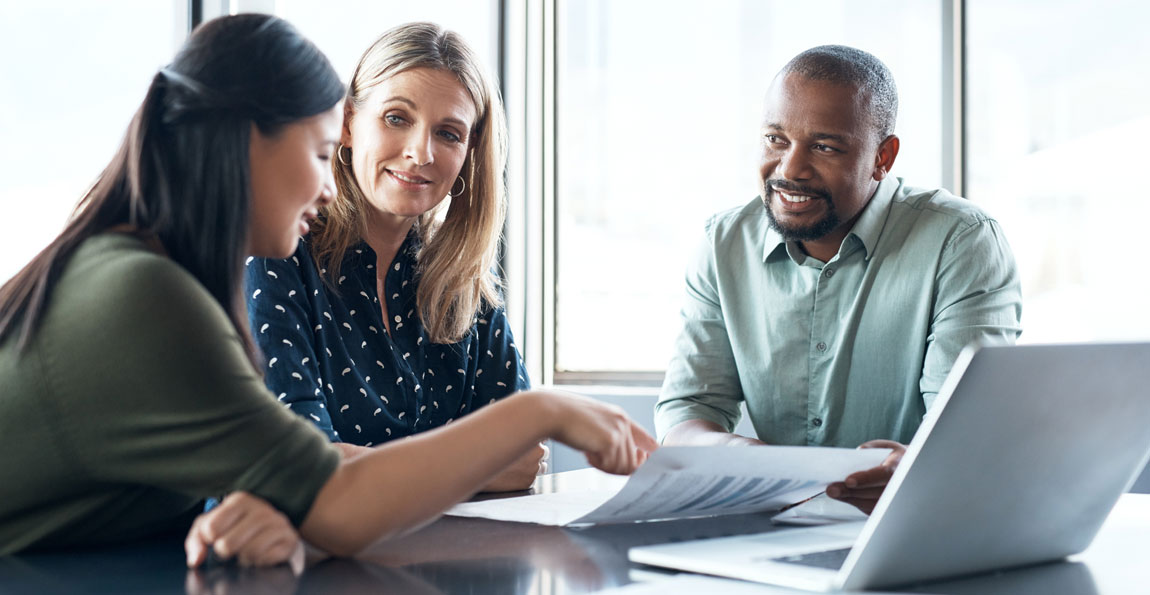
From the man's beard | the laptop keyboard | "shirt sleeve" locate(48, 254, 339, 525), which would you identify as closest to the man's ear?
the man's beard

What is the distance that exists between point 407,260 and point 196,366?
1028 millimetres

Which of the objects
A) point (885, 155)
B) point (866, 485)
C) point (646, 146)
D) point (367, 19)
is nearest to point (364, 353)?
point (866, 485)

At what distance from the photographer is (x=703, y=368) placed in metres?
1.95

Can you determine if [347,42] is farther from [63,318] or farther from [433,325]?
[63,318]

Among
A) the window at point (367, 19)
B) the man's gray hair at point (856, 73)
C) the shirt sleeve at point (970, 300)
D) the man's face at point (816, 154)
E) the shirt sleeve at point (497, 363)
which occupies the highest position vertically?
the window at point (367, 19)

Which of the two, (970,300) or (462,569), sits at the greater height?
(970,300)

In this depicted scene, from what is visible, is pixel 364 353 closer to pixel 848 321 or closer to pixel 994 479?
pixel 848 321

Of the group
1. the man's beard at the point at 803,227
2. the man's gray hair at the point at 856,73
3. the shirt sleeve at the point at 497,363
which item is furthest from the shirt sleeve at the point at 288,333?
the man's gray hair at the point at 856,73

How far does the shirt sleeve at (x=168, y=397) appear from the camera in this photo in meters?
0.84

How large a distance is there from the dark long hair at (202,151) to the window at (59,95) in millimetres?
1141

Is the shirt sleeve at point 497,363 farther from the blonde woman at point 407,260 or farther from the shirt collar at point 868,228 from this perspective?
the shirt collar at point 868,228

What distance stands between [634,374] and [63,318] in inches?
111

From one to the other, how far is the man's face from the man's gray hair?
2cm

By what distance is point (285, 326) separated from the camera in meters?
1.55
